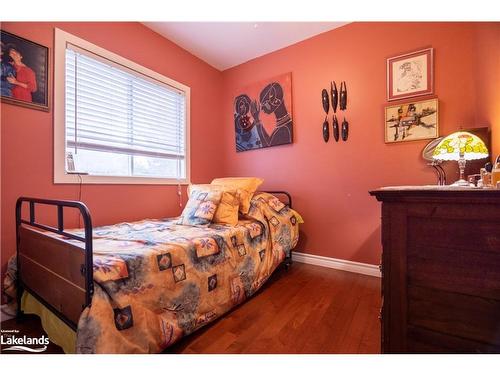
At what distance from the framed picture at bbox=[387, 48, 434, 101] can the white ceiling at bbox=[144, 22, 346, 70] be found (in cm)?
73

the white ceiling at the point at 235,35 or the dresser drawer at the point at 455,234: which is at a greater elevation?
the white ceiling at the point at 235,35

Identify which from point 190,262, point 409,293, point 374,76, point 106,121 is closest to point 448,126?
point 374,76

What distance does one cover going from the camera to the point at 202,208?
190cm

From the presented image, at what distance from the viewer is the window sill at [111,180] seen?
5.46ft

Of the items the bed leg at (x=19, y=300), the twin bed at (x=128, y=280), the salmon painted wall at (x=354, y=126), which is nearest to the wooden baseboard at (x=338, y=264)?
the salmon painted wall at (x=354, y=126)

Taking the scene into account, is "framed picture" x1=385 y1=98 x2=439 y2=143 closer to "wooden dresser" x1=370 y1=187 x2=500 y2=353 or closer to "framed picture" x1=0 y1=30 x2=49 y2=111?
"wooden dresser" x1=370 y1=187 x2=500 y2=353

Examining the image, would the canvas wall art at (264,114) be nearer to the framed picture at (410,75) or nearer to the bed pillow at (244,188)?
the bed pillow at (244,188)

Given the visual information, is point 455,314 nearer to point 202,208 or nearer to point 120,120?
point 202,208

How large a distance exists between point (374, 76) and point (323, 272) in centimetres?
197

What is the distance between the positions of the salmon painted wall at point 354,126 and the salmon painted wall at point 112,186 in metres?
0.74

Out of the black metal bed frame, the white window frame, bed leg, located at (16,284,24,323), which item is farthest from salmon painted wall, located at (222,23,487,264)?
bed leg, located at (16,284,24,323)

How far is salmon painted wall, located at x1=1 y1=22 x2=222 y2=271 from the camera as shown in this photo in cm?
144

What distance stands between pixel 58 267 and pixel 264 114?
238 cm

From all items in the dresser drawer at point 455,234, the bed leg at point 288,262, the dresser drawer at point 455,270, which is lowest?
the bed leg at point 288,262
